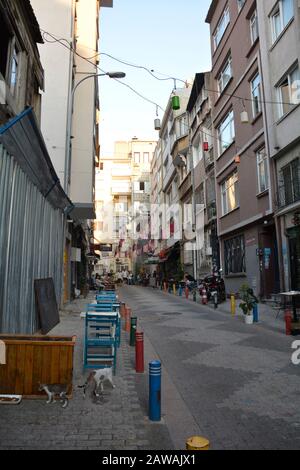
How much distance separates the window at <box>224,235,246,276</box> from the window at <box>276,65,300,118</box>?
23.6 ft

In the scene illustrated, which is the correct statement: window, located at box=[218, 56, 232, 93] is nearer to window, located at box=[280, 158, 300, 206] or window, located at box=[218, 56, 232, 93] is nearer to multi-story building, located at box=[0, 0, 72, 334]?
window, located at box=[280, 158, 300, 206]

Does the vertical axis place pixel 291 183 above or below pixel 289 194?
above

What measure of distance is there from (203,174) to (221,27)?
938 cm

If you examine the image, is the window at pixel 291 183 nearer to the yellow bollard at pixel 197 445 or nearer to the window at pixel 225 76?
the window at pixel 225 76

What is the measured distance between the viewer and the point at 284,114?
15.8 metres

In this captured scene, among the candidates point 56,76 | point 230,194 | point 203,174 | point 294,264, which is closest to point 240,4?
point 230,194

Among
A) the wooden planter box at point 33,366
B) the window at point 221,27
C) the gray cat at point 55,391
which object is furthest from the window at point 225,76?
the gray cat at point 55,391

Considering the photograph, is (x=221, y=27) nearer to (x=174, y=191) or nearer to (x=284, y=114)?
(x=284, y=114)

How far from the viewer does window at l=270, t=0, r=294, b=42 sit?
15.7 m

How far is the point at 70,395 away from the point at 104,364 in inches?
74.4

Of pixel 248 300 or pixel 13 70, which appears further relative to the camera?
pixel 248 300

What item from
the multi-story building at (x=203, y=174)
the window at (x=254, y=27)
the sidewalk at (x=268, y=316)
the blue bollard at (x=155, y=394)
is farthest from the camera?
the multi-story building at (x=203, y=174)

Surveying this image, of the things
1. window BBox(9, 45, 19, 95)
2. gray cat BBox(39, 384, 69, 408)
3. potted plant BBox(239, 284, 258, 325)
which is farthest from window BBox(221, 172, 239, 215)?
gray cat BBox(39, 384, 69, 408)

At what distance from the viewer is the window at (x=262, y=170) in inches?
705
